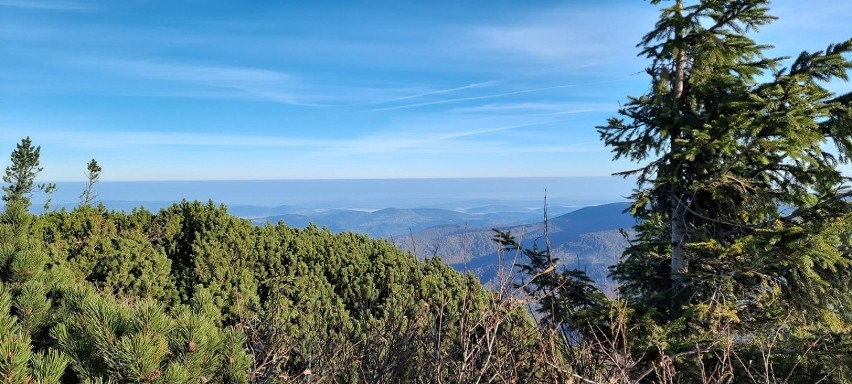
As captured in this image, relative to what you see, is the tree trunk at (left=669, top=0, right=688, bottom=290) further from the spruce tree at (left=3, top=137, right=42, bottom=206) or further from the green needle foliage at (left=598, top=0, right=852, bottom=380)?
the spruce tree at (left=3, top=137, right=42, bottom=206)

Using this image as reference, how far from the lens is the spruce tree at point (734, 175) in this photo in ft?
19.0

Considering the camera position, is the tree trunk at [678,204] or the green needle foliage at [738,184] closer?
the green needle foliage at [738,184]

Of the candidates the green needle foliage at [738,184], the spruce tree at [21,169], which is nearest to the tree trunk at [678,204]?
the green needle foliage at [738,184]

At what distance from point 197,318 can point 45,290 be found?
1.15 m

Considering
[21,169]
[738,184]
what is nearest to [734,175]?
[738,184]

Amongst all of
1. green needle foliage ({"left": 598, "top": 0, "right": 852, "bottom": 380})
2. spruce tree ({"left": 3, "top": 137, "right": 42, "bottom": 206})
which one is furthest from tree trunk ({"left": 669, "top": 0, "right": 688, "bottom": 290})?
spruce tree ({"left": 3, "top": 137, "right": 42, "bottom": 206})

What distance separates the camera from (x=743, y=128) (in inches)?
240

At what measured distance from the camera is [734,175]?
6902 mm

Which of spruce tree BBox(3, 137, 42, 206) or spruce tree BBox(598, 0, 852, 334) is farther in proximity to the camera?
spruce tree BBox(3, 137, 42, 206)

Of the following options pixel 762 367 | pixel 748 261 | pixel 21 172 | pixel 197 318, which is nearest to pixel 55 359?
pixel 197 318

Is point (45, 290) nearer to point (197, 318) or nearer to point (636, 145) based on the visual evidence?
point (197, 318)

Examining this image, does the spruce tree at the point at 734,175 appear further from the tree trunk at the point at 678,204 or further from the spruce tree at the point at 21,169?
the spruce tree at the point at 21,169

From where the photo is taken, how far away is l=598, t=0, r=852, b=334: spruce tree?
5.80 m

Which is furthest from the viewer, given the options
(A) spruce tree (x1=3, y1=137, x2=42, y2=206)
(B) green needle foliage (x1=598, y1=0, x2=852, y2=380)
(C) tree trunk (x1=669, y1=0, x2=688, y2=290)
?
(A) spruce tree (x1=3, y1=137, x2=42, y2=206)
